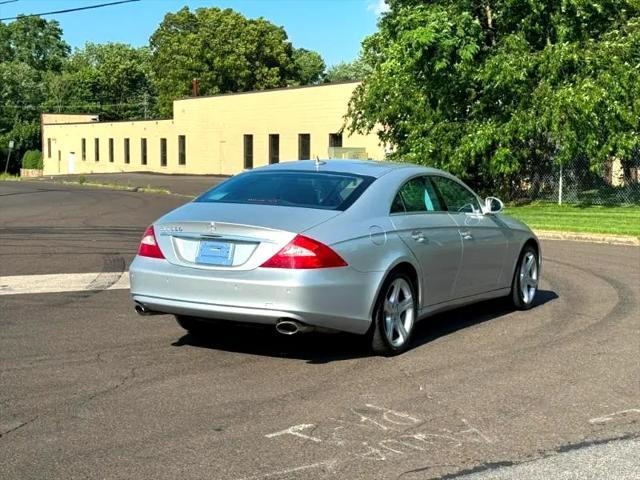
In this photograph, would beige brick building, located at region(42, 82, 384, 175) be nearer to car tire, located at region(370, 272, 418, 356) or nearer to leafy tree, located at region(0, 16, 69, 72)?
car tire, located at region(370, 272, 418, 356)

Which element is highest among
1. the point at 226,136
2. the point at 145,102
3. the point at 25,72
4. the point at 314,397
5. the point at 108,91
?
the point at 25,72

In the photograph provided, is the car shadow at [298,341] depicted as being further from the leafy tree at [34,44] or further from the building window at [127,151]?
the leafy tree at [34,44]

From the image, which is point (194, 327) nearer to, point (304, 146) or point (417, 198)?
point (417, 198)

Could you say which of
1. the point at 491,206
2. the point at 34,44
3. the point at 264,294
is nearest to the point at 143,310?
the point at 264,294

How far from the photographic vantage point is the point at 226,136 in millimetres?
53469

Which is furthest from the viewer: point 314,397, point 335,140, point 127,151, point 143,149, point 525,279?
point 127,151

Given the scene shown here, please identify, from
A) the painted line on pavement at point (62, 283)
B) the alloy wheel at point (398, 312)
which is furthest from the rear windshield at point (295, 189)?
the painted line on pavement at point (62, 283)

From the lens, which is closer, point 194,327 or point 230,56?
point 194,327

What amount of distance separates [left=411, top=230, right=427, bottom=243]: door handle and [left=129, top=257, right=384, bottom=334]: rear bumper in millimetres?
643

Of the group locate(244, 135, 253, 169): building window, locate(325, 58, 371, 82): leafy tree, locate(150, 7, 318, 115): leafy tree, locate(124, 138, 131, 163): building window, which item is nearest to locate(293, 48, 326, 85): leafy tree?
locate(325, 58, 371, 82): leafy tree

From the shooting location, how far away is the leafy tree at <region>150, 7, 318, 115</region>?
76.1 meters

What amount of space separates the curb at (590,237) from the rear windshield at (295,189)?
11.6 m

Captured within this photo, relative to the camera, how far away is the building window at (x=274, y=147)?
49.6 meters

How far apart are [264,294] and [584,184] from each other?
2095 centimetres
